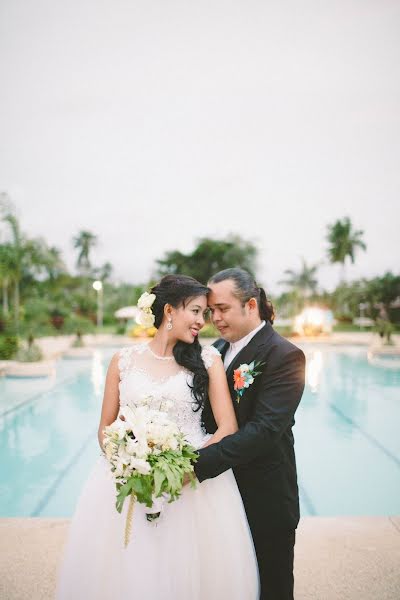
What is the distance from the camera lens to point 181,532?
84.9 inches

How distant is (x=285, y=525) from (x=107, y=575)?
966 mm

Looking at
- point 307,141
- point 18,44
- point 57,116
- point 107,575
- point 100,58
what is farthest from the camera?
point 307,141

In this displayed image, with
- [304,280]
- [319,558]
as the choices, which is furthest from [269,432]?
[304,280]

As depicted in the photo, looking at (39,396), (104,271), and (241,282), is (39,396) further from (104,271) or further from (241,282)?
(104,271)

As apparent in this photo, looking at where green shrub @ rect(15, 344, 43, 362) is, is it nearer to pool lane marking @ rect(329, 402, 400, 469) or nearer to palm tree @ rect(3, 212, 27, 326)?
palm tree @ rect(3, 212, 27, 326)

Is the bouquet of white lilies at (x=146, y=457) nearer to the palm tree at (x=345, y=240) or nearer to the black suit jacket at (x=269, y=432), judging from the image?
the black suit jacket at (x=269, y=432)

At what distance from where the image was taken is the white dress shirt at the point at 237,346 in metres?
2.53

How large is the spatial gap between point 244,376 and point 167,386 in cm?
48

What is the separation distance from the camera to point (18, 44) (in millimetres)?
17328

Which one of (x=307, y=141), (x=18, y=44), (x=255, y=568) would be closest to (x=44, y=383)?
(x=255, y=568)

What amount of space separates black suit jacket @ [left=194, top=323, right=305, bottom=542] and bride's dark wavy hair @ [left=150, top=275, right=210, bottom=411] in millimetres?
184

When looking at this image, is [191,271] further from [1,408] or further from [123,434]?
[123,434]

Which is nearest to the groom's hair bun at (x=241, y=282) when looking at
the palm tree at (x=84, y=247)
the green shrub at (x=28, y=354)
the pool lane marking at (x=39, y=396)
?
the pool lane marking at (x=39, y=396)

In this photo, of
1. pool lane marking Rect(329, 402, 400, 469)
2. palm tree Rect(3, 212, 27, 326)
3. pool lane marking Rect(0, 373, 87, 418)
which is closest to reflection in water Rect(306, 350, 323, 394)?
pool lane marking Rect(329, 402, 400, 469)
